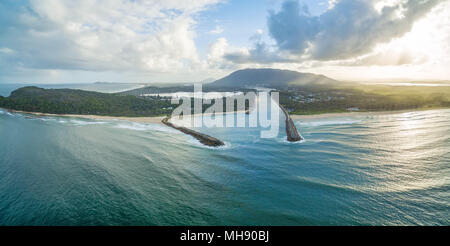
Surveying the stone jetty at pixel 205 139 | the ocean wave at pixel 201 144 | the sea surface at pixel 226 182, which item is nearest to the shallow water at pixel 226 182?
the sea surface at pixel 226 182

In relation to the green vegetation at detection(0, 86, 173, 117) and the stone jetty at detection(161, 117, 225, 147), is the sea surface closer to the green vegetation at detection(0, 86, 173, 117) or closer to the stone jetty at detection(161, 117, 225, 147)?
the stone jetty at detection(161, 117, 225, 147)

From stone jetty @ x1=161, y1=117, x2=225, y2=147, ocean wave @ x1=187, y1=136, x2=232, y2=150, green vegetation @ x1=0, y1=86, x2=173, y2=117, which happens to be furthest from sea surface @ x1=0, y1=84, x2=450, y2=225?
green vegetation @ x1=0, y1=86, x2=173, y2=117

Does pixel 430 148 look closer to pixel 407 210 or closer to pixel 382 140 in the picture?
pixel 382 140

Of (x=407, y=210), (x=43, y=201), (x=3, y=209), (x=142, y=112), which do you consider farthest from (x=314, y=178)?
(x=142, y=112)

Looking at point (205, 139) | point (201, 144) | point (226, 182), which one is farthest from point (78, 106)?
point (226, 182)

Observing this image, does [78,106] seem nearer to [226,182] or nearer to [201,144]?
[201,144]

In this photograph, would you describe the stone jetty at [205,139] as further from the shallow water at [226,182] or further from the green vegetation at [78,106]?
the green vegetation at [78,106]

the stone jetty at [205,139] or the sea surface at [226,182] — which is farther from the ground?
the stone jetty at [205,139]
